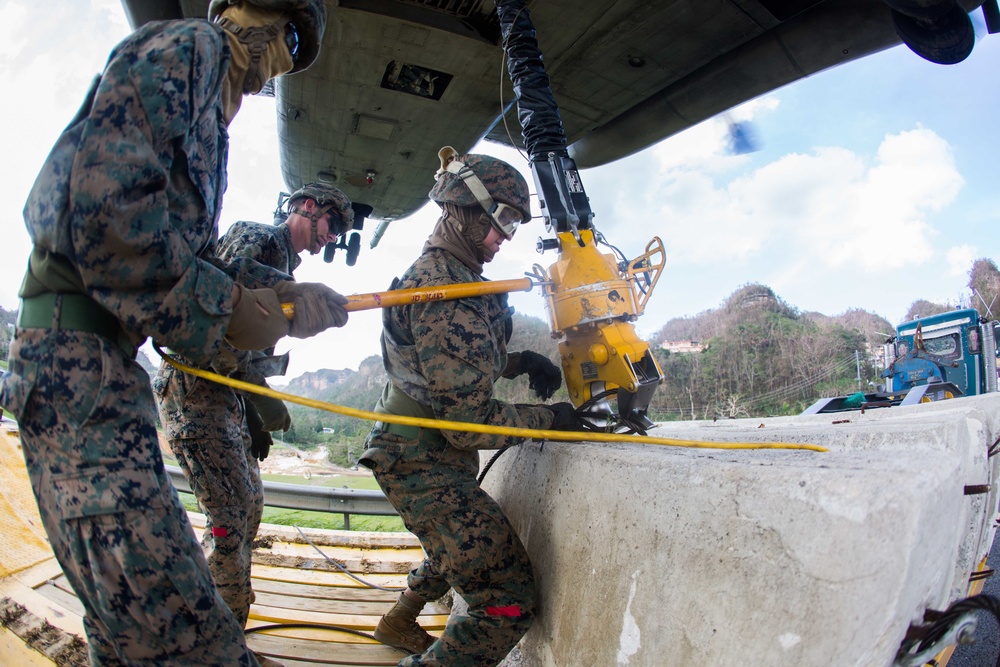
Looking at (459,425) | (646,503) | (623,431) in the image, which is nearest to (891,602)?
(646,503)

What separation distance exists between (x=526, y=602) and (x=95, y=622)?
1.25 m

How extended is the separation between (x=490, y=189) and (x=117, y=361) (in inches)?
57.5

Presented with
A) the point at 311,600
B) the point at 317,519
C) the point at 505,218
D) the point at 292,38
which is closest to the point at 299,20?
the point at 292,38

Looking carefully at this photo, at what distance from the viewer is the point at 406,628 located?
8.21 ft

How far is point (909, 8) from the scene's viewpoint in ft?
10.0

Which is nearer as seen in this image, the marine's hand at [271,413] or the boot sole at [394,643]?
the boot sole at [394,643]

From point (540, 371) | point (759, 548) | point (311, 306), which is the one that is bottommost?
point (759, 548)

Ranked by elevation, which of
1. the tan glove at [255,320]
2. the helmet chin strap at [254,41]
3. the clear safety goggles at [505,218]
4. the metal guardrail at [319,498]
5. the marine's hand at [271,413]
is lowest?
the metal guardrail at [319,498]

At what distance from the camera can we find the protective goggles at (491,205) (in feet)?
7.27

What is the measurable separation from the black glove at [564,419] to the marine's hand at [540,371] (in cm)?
50

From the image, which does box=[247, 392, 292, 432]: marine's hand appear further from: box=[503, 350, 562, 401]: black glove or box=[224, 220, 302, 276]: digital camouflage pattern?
box=[503, 350, 562, 401]: black glove

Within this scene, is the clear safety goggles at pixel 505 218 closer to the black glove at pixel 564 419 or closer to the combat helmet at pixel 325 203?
the black glove at pixel 564 419

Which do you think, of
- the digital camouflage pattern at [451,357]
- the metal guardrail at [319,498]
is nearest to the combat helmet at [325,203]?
the digital camouflage pattern at [451,357]

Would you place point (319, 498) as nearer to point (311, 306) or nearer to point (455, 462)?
point (455, 462)
